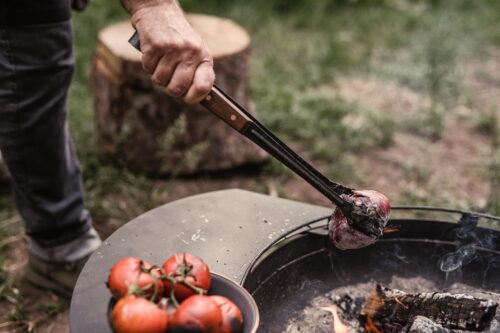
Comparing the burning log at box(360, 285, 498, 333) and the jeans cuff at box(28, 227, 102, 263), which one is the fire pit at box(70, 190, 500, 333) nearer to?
the burning log at box(360, 285, 498, 333)

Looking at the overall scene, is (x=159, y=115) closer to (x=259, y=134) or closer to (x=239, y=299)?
(x=259, y=134)

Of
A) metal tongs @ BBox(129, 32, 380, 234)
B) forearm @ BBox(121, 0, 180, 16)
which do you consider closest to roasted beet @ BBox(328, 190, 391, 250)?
metal tongs @ BBox(129, 32, 380, 234)

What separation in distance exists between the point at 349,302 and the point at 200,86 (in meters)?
0.96

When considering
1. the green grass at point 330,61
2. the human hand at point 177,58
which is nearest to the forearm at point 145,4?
the human hand at point 177,58

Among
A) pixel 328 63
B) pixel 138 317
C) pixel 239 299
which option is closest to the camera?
pixel 138 317

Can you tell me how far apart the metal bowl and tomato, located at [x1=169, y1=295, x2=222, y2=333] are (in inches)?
4.3

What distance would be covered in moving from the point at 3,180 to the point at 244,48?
1.58 metres

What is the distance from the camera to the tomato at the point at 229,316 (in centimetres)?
136

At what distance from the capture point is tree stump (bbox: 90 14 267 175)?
11.5 feet

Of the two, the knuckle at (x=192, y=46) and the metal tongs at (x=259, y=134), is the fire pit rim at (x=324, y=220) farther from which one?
the knuckle at (x=192, y=46)

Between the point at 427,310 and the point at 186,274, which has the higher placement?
the point at 186,274

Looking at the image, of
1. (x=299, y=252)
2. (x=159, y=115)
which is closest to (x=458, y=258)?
(x=299, y=252)

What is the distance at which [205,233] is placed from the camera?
201 cm

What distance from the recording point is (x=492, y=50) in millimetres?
6031
